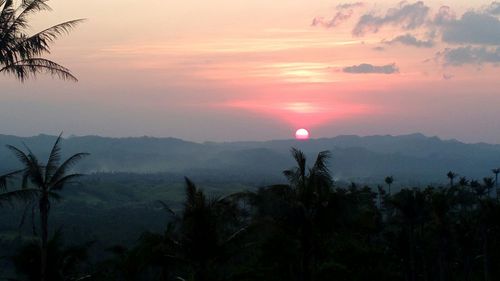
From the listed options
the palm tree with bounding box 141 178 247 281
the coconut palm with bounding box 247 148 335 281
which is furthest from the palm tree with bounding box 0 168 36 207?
the coconut palm with bounding box 247 148 335 281

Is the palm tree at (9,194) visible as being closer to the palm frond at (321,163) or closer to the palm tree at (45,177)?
the palm tree at (45,177)

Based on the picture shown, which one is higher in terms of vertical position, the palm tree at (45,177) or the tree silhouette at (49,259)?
the palm tree at (45,177)

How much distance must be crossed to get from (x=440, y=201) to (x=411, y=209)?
3.63m

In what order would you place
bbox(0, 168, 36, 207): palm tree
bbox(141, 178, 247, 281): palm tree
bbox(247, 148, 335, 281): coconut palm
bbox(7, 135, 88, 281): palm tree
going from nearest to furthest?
bbox(0, 168, 36, 207): palm tree, bbox(141, 178, 247, 281): palm tree, bbox(247, 148, 335, 281): coconut palm, bbox(7, 135, 88, 281): palm tree

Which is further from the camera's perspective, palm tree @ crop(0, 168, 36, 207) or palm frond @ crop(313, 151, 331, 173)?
palm frond @ crop(313, 151, 331, 173)

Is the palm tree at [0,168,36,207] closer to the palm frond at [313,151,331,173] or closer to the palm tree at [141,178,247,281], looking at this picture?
the palm tree at [141,178,247,281]

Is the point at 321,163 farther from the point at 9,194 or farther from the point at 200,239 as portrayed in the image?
the point at 9,194

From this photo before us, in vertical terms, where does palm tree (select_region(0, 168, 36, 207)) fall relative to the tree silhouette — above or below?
above

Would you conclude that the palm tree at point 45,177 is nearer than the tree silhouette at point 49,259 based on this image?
Yes

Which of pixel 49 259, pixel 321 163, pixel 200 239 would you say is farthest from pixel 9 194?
pixel 321 163

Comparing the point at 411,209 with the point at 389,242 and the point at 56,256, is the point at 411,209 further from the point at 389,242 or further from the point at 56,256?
the point at 56,256

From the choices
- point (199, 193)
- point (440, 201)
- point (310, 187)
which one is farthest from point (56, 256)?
point (440, 201)

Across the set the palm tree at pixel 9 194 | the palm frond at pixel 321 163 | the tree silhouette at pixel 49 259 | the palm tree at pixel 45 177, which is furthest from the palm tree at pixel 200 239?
the tree silhouette at pixel 49 259

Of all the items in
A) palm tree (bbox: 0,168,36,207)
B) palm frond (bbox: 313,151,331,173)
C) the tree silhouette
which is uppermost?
palm frond (bbox: 313,151,331,173)
